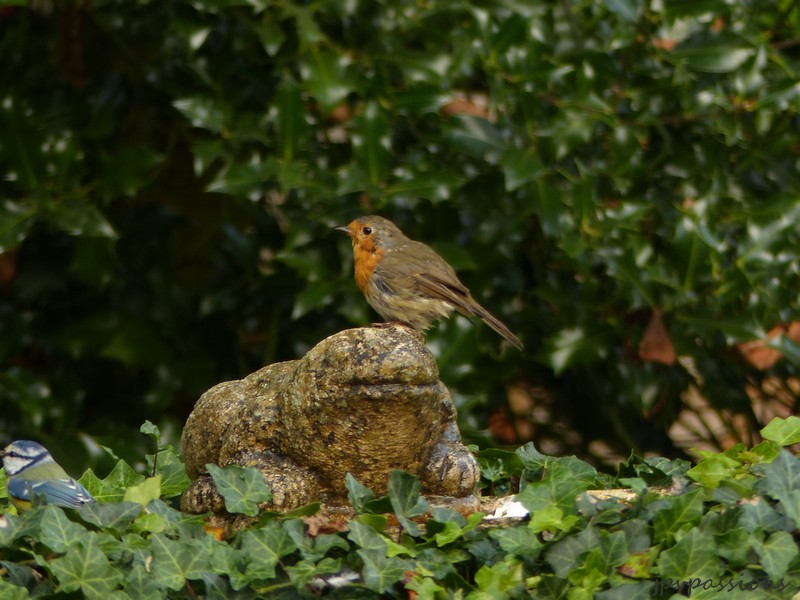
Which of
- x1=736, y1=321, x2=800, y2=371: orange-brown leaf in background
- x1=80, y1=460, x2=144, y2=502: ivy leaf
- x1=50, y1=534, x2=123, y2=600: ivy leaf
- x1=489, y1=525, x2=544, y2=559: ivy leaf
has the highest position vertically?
x1=50, y1=534, x2=123, y2=600: ivy leaf

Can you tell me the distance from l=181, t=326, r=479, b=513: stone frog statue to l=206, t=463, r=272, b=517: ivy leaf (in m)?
0.14

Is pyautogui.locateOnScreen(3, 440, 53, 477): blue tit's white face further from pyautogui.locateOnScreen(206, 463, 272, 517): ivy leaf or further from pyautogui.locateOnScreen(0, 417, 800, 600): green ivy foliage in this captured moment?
pyautogui.locateOnScreen(206, 463, 272, 517): ivy leaf

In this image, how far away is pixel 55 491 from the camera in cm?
301

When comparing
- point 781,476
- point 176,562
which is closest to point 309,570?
point 176,562

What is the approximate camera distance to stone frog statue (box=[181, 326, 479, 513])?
299 cm

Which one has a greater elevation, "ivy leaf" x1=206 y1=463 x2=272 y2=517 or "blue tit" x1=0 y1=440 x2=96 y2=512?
"ivy leaf" x1=206 y1=463 x2=272 y2=517

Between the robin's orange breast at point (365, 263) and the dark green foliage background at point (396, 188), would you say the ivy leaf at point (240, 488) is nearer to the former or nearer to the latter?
the robin's orange breast at point (365, 263)

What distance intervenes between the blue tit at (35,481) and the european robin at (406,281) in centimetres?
138

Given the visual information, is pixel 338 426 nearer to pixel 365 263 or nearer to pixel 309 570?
pixel 309 570

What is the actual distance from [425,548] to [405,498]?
12 cm

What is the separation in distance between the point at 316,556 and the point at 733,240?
9.13 feet

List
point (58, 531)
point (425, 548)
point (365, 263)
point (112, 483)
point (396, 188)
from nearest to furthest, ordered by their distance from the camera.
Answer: point (58, 531) < point (425, 548) < point (112, 483) < point (365, 263) < point (396, 188)

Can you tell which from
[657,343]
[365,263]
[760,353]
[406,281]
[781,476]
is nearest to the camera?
[781,476]

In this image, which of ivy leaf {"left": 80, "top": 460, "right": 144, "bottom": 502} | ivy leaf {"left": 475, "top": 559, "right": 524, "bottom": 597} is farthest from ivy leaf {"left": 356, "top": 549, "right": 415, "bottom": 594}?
ivy leaf {"left": 80, "top": 460, "right": 144, "bottom": 502}
